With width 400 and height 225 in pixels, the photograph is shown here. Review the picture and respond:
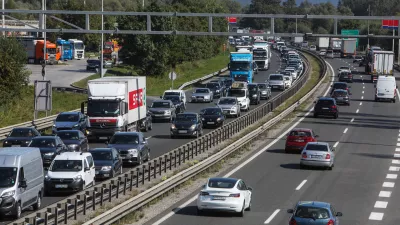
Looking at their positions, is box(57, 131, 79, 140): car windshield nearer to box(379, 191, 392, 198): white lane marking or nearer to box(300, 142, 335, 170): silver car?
box(300, 142, 335, 170): silver car

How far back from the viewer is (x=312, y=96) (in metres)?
83.4

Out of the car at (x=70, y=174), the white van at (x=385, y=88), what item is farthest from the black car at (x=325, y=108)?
the car at (x=70, y=174)

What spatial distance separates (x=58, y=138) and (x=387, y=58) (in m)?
68.0

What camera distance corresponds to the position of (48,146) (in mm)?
37094

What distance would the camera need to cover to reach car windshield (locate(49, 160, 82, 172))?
30719 mm

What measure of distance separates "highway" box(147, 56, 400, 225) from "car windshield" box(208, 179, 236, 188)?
38.3 inches

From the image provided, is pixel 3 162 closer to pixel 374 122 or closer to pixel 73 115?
pixel 73 115

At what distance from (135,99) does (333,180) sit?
1711 centimetres

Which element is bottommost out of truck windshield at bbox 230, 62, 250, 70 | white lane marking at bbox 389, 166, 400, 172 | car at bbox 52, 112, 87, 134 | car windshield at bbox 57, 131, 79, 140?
white lane marking at bbox 389, 166, 400, 172

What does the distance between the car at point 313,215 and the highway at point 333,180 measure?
317 centimetres

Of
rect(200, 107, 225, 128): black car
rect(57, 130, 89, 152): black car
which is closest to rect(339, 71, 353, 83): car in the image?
rect(200, 107, 225, 128): black car

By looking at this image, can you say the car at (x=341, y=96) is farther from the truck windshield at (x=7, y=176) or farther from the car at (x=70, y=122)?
the truck windshield at (x=7, y=176)

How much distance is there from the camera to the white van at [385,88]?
3182 inches

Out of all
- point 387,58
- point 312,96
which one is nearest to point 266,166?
point 312,96
